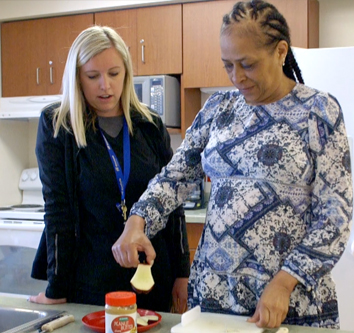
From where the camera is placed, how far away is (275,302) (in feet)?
3.32

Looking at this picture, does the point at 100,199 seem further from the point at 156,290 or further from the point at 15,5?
the point at 15,5

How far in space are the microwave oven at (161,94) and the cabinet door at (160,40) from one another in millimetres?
82

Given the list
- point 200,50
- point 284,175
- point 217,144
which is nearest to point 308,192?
point 284,175

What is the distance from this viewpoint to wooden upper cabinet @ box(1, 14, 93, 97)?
11.4 feet

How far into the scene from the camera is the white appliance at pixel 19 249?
3068mm

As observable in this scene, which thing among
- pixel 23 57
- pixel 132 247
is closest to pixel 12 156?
pixel 23 57

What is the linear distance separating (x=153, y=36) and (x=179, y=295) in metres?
2.06

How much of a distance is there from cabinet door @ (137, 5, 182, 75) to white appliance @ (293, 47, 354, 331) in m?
0.89

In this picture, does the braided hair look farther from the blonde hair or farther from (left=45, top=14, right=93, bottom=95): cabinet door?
(left=45, top=14, right=93, bottom=95): cabinet door

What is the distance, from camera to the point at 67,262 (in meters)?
1.45

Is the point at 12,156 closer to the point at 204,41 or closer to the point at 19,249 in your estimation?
the point at 19,249

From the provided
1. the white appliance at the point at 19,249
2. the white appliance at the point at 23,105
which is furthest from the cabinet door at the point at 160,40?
the white appliance at the point at 19,249

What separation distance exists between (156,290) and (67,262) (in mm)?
257

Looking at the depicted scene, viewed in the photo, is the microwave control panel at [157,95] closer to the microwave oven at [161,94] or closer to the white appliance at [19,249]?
the microwave oven at [161,94]
